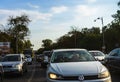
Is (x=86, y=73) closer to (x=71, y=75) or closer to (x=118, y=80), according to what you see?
(x=71, y=75)

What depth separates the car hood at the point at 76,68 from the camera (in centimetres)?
1016

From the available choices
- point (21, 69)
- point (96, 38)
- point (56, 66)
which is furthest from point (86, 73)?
point (96, 38)

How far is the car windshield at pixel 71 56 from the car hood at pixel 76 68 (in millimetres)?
660

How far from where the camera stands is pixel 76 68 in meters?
10.4

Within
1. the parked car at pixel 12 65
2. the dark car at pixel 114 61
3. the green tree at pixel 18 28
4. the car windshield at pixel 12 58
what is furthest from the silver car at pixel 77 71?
the green tree at pixel 18 28

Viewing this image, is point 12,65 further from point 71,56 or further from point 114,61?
point 71,56

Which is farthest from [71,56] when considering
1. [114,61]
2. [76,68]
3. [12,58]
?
[12,58]

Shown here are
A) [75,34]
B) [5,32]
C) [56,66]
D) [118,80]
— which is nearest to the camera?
[56,66]

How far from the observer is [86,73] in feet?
33.0

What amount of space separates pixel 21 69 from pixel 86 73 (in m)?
12.5

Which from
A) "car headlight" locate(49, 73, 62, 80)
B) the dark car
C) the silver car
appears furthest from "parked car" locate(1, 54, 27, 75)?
"car headlight" locate(49, 73, 62, 80)

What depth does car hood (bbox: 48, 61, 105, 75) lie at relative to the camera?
400 inches

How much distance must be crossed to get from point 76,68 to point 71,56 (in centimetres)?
169

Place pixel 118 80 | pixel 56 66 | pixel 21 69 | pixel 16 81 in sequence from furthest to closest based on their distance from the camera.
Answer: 1. pixel 21 69
2. pixel 16 81
3. pixel 118 80
4. pixel 56 66
